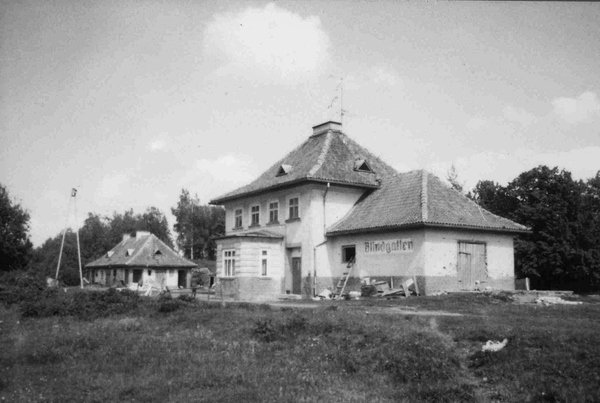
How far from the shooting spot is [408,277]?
85.5ft

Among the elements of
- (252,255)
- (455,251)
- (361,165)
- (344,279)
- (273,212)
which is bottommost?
(344,279)

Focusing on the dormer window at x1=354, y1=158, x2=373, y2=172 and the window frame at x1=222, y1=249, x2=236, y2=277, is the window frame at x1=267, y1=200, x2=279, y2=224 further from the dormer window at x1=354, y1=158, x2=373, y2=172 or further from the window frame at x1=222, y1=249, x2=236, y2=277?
the dormer window at x1=354, y1=158, x2=373, y2=172

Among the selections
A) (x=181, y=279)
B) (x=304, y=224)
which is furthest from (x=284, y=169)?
(x=181, y=279)

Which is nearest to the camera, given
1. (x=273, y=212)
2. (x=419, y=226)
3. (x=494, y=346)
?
(x=494, y=346)

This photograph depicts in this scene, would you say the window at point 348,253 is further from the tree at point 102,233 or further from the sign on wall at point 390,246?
the tree at point 102,233

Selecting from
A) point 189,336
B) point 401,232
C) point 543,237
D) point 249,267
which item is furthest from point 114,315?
point 543,237

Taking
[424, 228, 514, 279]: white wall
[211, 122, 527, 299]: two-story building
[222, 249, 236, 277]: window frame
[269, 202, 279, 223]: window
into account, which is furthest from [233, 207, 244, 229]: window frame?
[424, 228, 514, 279]: white wall

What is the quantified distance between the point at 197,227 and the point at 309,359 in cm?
7772

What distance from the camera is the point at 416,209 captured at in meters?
26.5

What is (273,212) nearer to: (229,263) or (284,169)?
(284,169)

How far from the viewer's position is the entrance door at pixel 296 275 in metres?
30.9

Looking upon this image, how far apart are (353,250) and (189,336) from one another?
634 inches

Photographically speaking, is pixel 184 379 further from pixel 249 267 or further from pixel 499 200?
pixel 499 200

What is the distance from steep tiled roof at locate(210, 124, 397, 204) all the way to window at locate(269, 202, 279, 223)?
115 centimetres
